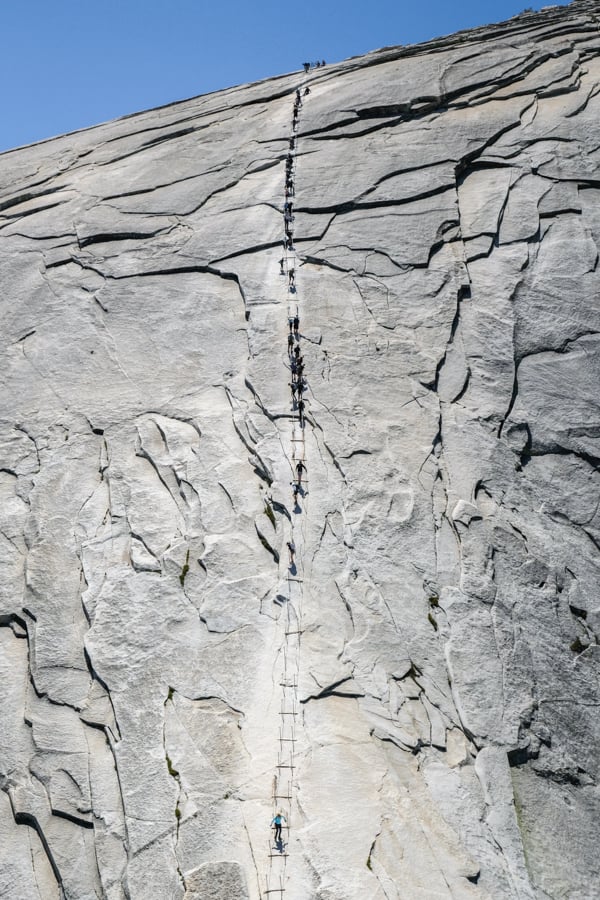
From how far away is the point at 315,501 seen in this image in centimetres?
2217

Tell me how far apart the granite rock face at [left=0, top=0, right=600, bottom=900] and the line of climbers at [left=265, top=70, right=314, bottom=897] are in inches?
3.7

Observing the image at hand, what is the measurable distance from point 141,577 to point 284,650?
4419mm

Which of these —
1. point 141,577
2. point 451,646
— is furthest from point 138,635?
point 451,646

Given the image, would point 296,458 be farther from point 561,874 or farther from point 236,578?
point 561,874

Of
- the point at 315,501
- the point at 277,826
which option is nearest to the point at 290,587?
the point at 315,501

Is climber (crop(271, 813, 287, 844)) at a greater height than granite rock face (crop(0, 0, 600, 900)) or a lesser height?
lesser

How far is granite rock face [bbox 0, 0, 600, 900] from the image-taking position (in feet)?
57.9

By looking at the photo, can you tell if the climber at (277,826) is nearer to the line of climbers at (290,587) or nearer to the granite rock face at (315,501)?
the line of climbers at (290,587)

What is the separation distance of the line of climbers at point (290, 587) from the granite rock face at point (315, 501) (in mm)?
95

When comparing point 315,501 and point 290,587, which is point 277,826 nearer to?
point 290,587

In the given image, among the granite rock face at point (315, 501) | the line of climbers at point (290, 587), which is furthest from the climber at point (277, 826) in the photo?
the granite rock face at point (315, 501)

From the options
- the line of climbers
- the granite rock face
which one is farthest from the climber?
the granite rock face

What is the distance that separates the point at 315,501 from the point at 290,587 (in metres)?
2.66

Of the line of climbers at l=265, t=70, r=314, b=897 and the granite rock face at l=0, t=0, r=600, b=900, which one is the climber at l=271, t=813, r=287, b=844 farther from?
the granite rock face at l=0, t=0, r=600, b=900
